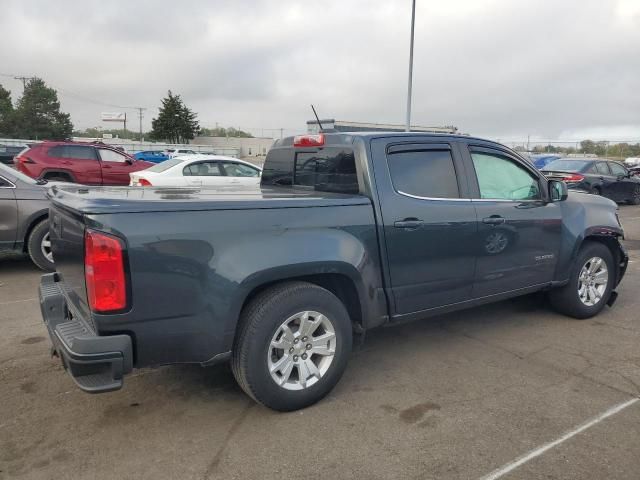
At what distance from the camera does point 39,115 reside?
218 feet

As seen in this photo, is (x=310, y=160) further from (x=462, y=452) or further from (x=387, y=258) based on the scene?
(x=462, y=452)

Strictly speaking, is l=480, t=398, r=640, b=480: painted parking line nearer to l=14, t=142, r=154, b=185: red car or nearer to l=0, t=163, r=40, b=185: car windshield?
l=0, t=163, r=40, b=185: car windshield

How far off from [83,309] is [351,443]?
1.72 metres

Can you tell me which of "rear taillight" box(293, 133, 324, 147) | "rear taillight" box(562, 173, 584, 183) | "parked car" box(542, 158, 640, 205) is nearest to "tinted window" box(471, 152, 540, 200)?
"rear taillight" box(293, 133, 324, 147)

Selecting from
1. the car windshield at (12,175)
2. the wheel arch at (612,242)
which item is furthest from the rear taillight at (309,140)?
the car windshield at (12,175)

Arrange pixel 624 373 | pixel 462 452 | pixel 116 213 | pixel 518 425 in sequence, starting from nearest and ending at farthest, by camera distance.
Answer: pixel 116 213
pixel 462 452
pixel 518 425
pixel 624 373

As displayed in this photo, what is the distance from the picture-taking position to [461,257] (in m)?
4.08

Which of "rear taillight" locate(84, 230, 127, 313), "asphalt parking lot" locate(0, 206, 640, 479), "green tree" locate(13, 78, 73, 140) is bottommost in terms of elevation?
"asphalt parking lot" locate(0, 206, 640, 479)

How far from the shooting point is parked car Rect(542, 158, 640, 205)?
1525cm

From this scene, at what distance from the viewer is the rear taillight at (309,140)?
4188 millimetres

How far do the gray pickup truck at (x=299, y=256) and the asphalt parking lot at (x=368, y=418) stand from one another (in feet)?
1.13

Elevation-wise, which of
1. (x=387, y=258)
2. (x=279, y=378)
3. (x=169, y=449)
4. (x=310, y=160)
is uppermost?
(x=310, y=160)

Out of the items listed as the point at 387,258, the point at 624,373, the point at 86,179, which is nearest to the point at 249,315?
the point at 387,258

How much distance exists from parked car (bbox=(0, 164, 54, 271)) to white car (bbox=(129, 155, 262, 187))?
178 inches
